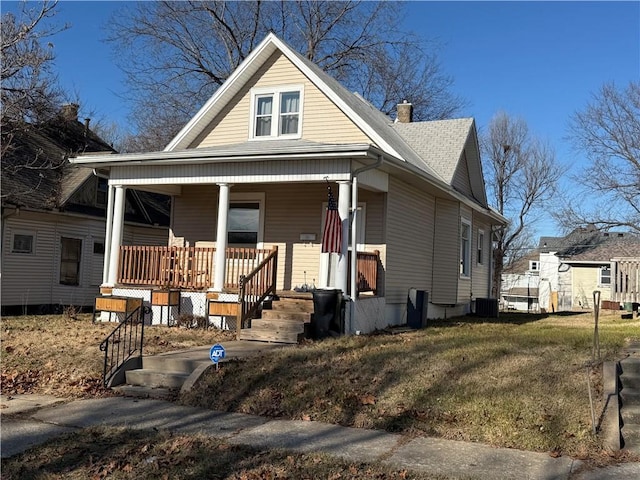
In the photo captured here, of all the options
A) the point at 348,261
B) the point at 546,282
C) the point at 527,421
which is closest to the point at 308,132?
the point at 348,261

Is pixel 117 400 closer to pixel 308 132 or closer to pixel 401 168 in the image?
pixel 401 168

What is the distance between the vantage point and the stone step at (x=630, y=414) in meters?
6.51

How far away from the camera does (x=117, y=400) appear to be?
810 cm

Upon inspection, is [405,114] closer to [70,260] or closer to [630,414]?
[70,260]

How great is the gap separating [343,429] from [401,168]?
7.38 meters

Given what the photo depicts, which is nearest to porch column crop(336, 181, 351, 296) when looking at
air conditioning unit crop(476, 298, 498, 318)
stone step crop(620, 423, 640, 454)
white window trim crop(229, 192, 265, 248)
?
white window trim crop(229, 192, 265, 248)

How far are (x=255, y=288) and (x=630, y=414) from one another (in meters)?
7.17

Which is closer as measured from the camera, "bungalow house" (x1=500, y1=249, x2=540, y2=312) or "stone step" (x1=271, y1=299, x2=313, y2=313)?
"stone step" (x1=271, y1=299, x2=313, y2=313)

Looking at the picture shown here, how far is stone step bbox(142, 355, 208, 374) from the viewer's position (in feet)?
29.3

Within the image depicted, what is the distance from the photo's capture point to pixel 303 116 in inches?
605

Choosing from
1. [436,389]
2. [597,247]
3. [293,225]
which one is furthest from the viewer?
[597,247]

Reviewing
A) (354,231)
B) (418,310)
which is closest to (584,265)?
(418,310)

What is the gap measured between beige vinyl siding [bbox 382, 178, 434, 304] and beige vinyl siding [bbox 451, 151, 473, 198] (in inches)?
52.4

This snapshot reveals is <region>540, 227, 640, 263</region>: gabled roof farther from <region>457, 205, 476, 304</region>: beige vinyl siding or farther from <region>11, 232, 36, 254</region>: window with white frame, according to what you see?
<region>11, 232, 36, 254</region>: window with white frame
